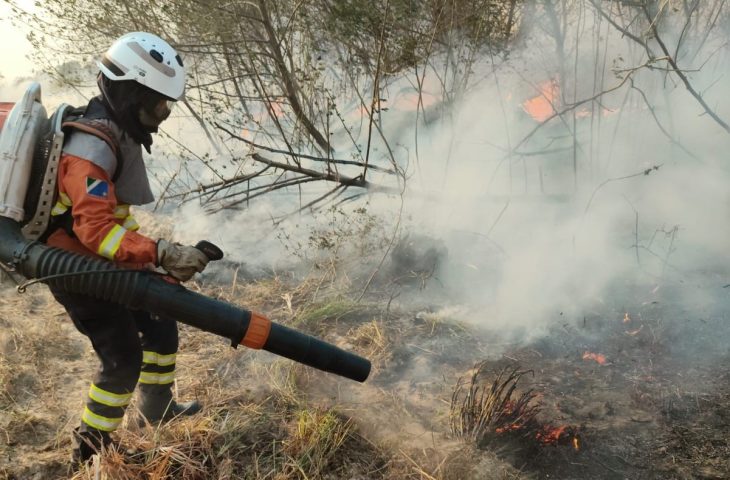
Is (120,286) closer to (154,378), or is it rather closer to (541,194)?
(154,378)

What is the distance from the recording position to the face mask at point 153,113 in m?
2.70

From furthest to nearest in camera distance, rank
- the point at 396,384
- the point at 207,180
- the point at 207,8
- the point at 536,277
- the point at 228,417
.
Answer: the point at 207,180, the point at 207,8, the point at 536,277, the point at 396,384, the point at 228,417

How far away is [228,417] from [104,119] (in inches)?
67.9

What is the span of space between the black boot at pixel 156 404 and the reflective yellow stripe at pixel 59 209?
118 centimetres

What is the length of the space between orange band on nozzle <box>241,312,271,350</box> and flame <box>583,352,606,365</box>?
2240 mm

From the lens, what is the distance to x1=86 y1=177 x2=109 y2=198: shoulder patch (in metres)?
2.36

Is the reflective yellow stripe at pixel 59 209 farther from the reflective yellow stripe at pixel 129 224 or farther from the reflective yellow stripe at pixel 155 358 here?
the reflective yellow stripe at pixel 155 358

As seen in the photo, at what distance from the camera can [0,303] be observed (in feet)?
15.6

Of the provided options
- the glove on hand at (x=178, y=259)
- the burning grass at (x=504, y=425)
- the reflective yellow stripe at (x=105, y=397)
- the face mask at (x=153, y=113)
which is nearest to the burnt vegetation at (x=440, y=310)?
the burning grass at (x=504, y=425)

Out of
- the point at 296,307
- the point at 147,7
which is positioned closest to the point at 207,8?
the point at 147,7

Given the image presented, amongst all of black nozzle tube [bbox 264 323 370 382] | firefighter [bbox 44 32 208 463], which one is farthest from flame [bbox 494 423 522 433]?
firefighter [bbox 44 32 208 463]

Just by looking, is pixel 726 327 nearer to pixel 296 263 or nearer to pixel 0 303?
pixel 296 263

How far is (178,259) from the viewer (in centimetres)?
244

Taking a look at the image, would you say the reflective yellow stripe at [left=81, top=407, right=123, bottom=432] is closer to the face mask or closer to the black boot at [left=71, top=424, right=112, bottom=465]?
the black boot at [left=71, top=424, right=112, bottom=465]
